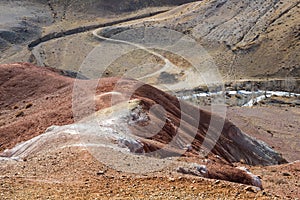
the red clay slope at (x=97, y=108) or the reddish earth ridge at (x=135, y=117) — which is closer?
the reddish earth ridge at (x=135, y=117)

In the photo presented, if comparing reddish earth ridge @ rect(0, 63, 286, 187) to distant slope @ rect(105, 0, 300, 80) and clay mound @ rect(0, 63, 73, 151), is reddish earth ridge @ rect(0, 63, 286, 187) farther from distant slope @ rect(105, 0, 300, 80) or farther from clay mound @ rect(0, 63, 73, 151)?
distant slope @ rect(105, 0, 300, 80)

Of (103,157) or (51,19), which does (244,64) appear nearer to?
(51,19)

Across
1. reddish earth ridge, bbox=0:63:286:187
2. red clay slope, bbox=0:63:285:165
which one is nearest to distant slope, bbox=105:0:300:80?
red clay slope, bbox=0:63:285:165

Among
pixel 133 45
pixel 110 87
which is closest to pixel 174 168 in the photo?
pixel 110 87

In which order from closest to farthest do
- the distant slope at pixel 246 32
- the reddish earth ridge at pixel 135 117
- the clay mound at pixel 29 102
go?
the reddish earth ridge at pixel 135 117
the clay mound at pixel 29 102
the distant slope at pixel 246 32

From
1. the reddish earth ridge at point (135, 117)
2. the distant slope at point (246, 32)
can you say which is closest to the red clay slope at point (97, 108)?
the reddish earth ridge at point (135, 117)

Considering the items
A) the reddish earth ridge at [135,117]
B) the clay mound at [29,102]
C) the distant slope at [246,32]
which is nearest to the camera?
the reddish earth ridge at [135,117]

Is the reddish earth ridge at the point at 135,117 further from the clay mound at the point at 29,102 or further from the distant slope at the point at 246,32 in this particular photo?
the distant slope at the point at 246,32
